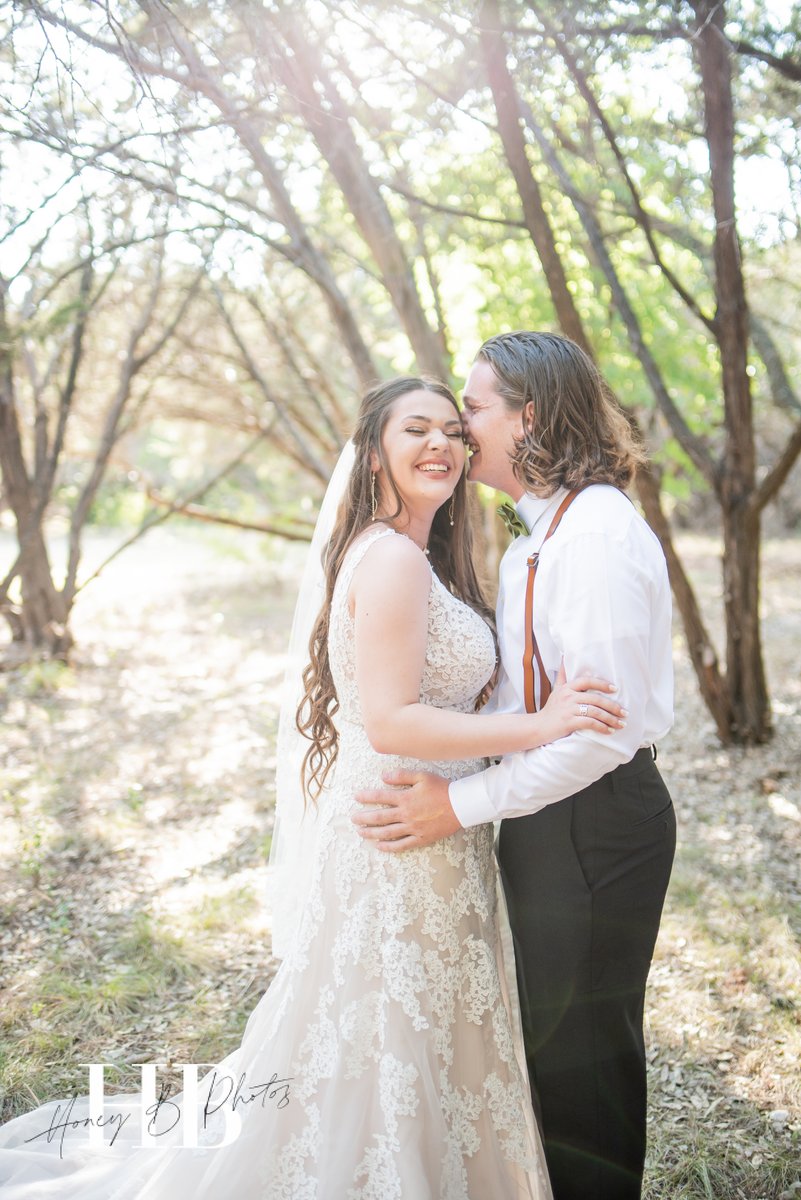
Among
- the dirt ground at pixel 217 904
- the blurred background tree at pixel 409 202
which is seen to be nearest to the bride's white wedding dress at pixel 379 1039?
the dirt ground at pixel 217 904

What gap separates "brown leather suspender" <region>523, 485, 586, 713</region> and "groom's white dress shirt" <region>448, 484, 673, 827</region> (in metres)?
0.02

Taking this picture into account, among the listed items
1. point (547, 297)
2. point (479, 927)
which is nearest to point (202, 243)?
point (547, 297)

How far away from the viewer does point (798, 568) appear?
14.5 m

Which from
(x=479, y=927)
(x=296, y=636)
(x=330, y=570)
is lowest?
(x=479, y=927)

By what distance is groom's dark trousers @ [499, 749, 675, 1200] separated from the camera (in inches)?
86.4

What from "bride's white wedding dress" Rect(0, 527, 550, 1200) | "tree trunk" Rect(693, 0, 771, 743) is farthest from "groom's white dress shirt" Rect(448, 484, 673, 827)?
"tree trunk" Rect(693, 0, 771, 743)

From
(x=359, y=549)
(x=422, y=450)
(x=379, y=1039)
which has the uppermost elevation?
(x=422, y=450)

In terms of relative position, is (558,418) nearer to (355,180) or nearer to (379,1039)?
(379,1039)

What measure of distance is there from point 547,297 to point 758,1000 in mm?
5426

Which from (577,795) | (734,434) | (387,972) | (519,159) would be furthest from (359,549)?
(734,434)

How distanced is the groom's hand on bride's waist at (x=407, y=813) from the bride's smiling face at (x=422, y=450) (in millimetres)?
738

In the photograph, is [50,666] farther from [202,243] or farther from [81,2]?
[81,2]

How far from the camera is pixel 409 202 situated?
7293mm

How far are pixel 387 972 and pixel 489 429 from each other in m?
1.42
